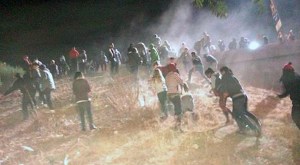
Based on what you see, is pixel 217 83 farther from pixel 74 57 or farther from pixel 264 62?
pixel 74 57

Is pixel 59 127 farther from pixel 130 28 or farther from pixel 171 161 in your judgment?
pixel 130 28

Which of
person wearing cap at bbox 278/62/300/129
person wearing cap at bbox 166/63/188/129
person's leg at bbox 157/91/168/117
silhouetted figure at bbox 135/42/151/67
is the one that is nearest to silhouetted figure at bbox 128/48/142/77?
silhouetted figure at bbox 135/42/151/67

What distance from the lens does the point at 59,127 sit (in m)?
11.5

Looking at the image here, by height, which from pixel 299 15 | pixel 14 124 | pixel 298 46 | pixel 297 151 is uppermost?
pixel 299 15

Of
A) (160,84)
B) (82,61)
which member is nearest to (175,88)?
(160,84)

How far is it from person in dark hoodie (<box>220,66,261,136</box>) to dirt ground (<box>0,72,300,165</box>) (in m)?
0.32

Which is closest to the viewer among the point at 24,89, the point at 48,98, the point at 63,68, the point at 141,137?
the point at 141,137

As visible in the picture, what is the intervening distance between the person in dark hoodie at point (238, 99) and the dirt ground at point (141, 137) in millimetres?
316

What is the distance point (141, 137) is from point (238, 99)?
9.36 feet

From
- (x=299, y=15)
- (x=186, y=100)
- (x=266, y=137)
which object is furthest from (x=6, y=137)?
(x=299, y=15)

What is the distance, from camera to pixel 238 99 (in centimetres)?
880

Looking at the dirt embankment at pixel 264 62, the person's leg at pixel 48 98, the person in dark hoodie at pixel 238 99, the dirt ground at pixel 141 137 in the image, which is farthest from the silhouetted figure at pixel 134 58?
the dirt embankment at pixel 264 62

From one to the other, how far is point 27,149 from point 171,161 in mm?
4230

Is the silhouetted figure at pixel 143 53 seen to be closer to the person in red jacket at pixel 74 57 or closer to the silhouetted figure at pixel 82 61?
the person in red jacket at pixel 74 57
